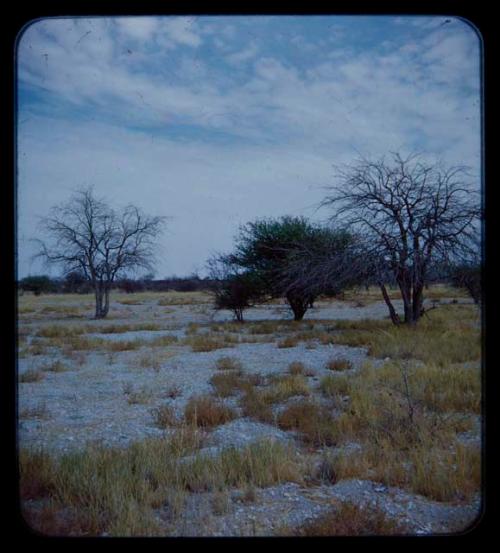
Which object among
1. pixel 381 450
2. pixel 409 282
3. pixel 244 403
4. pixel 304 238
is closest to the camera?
pixel 381 450

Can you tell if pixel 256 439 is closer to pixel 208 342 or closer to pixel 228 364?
pixel 228 364

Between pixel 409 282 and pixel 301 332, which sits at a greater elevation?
pixel 409 282

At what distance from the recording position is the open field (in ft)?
9.48

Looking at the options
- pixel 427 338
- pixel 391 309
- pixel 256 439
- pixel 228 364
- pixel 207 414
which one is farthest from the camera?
pixel 391 309

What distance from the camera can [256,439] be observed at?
4.18 meters

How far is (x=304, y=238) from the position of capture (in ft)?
35.9

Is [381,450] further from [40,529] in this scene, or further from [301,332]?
[301,332]

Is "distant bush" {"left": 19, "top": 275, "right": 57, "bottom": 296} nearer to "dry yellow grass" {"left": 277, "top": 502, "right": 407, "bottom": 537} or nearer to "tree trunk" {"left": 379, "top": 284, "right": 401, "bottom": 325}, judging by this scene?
"dry yellow grass" {"left": 277, "top": 502, "right": 407, "bottom": 537}

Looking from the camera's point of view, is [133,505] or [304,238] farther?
[304,238]

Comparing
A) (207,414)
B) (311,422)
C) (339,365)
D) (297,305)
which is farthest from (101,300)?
(311,422)

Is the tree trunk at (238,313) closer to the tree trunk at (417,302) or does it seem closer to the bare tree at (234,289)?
the bare tree at (234,289)

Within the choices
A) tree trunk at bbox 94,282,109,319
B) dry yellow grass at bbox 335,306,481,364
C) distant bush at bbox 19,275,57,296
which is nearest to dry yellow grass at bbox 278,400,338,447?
dry yellow grass at bbox 335,306,481,364
